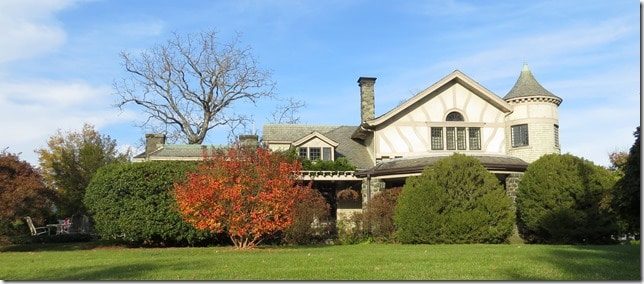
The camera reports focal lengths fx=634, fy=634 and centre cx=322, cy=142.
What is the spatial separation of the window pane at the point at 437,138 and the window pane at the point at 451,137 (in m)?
0.28

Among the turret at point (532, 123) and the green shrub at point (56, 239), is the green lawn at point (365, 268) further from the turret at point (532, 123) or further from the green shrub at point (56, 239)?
the turret at point (532, 123)

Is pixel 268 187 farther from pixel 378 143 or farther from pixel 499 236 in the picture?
pixel 378 143

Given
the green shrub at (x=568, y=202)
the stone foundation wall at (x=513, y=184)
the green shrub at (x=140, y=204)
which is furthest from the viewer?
the stone foundation wall at (x=513, y=184)

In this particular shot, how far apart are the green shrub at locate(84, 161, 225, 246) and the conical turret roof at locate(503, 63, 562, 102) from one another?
15.5 metres

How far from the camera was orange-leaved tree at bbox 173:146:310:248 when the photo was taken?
18625mm

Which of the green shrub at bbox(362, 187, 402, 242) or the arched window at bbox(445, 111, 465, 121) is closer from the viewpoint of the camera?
the green shrub at bbox(362, 187, 402, 242)

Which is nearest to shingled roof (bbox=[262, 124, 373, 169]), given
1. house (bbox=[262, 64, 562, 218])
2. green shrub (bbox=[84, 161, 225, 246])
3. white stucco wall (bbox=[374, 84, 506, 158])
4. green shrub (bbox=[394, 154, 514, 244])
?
house (bbox=[262, 64, 562, 218])

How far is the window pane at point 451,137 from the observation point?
97.0 feet

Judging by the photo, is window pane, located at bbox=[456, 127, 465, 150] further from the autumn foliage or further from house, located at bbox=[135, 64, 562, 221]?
the autumn foliage

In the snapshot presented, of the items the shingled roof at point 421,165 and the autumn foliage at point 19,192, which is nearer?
the autumn foliage at point 19,192

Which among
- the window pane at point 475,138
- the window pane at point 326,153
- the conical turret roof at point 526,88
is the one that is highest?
the conical turret roof at point 526,88

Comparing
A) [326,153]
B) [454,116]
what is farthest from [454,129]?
[326,153]

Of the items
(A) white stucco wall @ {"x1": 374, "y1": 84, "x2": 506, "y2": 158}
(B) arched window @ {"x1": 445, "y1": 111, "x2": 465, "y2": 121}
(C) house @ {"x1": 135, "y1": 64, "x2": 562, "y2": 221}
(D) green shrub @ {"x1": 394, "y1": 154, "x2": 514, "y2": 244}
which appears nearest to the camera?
(D) green shrub @ {"x1": 394, "y1": 154, "x2": 514, "y2": 244}

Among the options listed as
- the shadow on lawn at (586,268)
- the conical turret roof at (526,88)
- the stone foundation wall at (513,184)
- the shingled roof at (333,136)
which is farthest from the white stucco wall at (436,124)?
the shadow on lawn at (586,268)
